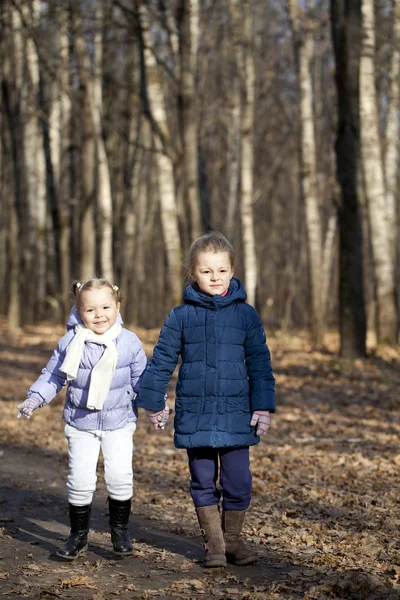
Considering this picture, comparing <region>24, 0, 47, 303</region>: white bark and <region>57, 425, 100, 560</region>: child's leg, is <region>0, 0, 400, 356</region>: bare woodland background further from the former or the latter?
<region>57, 425, 100, 560</region>: child's leg

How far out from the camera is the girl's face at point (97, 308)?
5.16 m

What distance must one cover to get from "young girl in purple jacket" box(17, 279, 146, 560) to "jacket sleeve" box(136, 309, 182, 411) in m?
0.19

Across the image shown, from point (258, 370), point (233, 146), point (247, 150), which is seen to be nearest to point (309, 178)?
point (247, 150)

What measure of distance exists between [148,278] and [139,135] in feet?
53.6

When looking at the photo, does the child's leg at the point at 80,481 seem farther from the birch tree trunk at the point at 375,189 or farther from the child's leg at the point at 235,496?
the birch tree trunk at the point at 375,189

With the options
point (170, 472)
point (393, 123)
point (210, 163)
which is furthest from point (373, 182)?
point (210, 163)

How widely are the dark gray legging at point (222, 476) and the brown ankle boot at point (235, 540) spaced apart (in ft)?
0.18

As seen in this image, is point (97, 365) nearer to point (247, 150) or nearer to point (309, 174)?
point (309, 174)

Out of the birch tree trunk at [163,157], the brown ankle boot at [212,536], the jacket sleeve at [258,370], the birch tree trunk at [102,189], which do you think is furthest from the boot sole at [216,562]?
the birch tree trunk at [102,189]

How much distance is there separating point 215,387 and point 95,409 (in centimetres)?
69

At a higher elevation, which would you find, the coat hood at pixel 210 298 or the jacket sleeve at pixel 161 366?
the coat hood at pixel 210 298

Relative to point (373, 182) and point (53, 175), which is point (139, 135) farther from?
point (373, 182)

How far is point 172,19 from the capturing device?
20.8 meters

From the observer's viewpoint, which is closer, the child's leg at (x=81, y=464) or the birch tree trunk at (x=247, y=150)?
the child's leg at (x=81, y=464)
